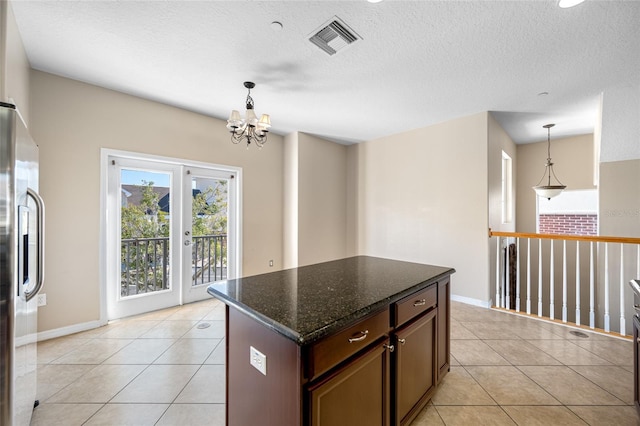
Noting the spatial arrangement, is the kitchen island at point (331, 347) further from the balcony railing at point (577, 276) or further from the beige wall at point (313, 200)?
the beige wall at point (313, 200)

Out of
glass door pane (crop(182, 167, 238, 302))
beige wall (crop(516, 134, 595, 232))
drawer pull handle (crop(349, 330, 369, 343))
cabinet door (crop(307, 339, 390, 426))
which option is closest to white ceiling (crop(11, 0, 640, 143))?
glass door pane (crop(182, 167, 238, 302))

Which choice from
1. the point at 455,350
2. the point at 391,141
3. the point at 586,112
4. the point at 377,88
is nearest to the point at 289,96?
the point at 377,88

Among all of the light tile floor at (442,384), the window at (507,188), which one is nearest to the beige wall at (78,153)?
the light tile floor at (442,384)

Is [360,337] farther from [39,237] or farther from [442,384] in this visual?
[39,237]

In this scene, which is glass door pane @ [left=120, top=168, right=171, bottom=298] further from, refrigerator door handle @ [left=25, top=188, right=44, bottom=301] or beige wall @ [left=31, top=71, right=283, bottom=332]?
refrigerator door handle @ [left=25, top=188, right=44, bottom=301]

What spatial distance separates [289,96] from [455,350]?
333 centimetres

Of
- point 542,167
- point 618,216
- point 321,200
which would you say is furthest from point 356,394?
point 542,167

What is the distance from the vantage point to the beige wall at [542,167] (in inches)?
195

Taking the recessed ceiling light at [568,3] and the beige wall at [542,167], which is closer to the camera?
the recessed ceiling light at [568,3]

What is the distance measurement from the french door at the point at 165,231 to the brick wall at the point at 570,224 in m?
6.18

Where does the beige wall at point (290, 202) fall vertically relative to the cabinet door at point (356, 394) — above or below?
above

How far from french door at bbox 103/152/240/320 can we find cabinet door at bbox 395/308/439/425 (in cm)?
325

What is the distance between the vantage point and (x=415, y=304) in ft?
5.15

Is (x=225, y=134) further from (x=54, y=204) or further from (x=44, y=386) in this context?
(x=44, y=386)
